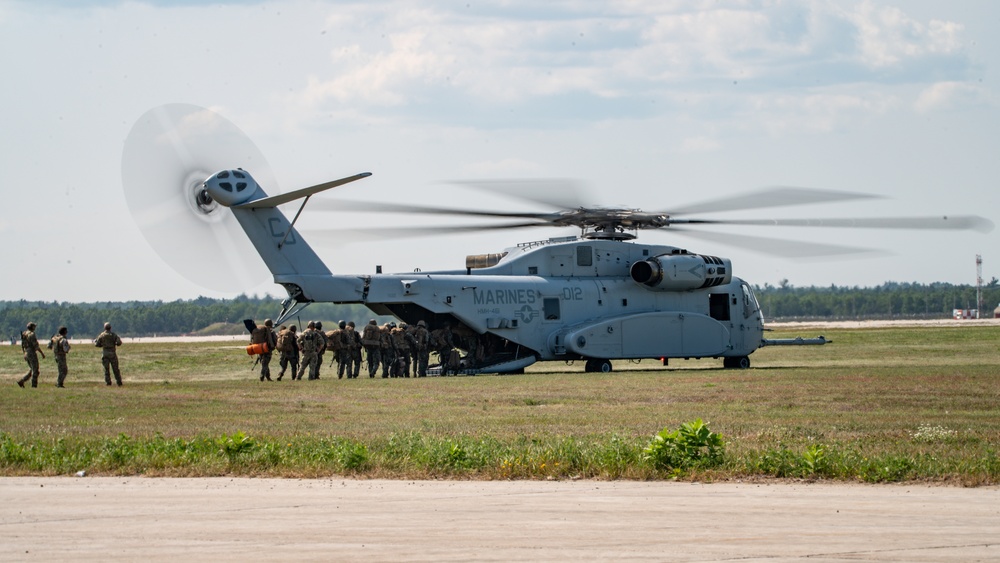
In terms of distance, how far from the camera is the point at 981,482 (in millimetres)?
10945

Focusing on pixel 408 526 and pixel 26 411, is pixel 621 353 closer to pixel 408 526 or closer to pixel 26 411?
pixel 26 411

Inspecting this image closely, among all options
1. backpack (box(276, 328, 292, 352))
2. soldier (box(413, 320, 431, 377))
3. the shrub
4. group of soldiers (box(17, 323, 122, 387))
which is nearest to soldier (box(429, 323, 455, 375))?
soldier (box(413, 320, 431, 377))

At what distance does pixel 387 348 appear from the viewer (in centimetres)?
3131

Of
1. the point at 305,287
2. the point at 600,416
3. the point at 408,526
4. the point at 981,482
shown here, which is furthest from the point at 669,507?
the point at 305,287

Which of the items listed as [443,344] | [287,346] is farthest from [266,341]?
[443,344]

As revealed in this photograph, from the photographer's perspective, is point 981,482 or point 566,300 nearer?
point 981,482

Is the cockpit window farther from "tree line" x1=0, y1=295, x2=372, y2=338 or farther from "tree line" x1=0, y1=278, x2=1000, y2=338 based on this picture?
"tree line" x1=0, y1=295, x2=372, y2=338

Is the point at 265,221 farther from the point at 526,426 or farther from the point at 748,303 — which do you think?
the point at 748,303

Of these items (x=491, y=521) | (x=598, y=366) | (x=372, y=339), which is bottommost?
(x=491, y=521)

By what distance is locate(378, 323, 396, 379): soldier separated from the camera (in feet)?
102

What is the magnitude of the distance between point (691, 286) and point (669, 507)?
996 inches

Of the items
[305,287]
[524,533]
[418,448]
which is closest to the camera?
[524,533]

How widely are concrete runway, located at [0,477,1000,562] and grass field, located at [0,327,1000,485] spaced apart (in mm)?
527

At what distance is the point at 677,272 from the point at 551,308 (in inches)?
150
